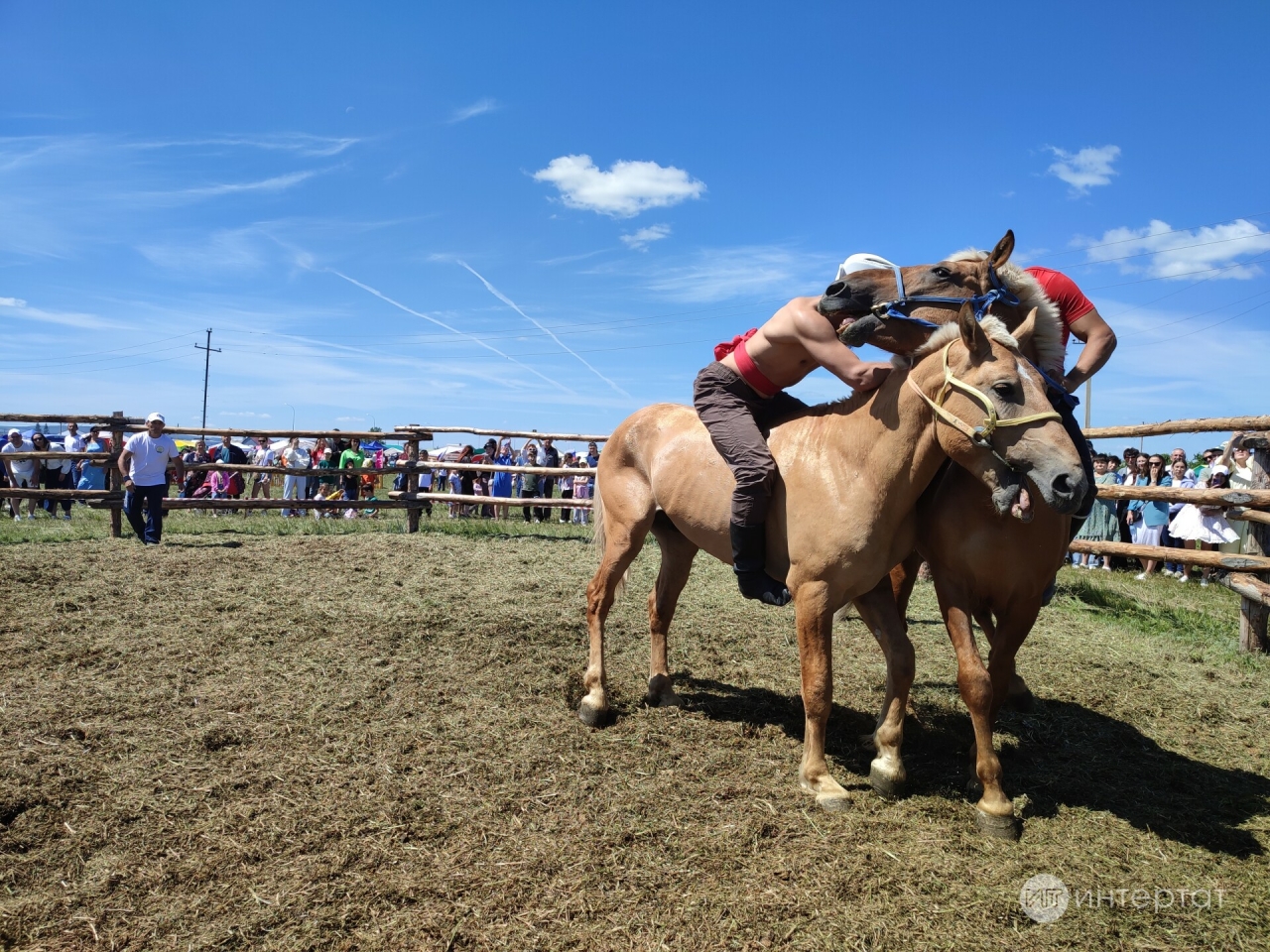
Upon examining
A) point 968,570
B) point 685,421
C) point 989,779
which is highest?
point 685,421

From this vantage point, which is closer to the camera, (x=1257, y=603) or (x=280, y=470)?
(x=1257, y=603)

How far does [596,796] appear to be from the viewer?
3.62 meters

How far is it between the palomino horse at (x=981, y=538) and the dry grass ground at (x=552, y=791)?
65 centimetres

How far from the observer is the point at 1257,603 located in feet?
22.0

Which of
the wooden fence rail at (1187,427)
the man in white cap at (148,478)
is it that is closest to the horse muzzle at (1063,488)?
the wooden fence rail at (1187,427)

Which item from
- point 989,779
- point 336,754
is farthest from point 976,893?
point 336,754

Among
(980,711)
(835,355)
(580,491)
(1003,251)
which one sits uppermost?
(1003,251)

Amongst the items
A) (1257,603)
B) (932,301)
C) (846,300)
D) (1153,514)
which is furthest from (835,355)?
(1153,514)

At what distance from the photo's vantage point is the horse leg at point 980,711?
339cm

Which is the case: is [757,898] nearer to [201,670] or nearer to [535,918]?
[535,918]

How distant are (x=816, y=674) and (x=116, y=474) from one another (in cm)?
1194

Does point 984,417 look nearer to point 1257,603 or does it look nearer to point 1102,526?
point 1257,603

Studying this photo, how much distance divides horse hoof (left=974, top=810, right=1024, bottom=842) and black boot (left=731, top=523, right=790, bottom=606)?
4.26 feet

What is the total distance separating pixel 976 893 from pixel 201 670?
4823 mm
